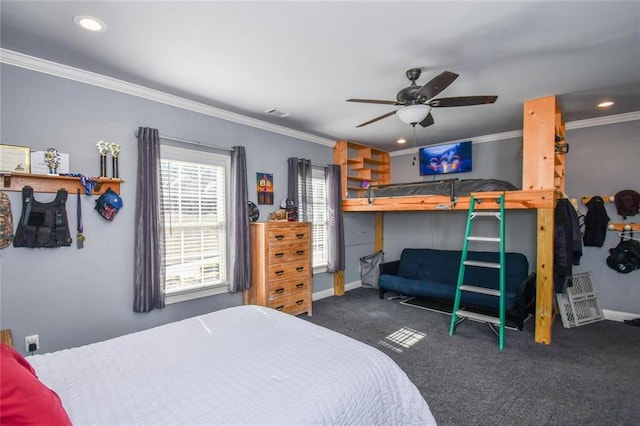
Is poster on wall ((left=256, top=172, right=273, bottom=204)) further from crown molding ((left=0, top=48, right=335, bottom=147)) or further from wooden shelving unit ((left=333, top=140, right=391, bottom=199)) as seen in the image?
wooden shelving unit ((left=333, top=140, right=391, bottom=199))

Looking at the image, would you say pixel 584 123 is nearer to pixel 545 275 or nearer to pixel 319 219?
pixel 545 275

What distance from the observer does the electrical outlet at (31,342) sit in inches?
88.9

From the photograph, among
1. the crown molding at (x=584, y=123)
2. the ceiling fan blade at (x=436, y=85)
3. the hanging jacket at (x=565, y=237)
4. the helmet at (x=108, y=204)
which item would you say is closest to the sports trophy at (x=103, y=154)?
the helmet at (x=108, y=204)

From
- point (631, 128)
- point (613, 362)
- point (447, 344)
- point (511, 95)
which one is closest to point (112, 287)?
point (447, 344)

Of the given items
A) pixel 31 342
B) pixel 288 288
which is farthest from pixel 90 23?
pixel 288 288

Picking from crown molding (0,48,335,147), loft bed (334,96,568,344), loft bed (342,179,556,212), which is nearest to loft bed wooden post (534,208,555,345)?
loft bed (334,96,568,344)

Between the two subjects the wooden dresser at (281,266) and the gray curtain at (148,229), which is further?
the wooden dresser at (281,266)

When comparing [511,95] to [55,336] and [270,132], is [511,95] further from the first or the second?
[55,336]

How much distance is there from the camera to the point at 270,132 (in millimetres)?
3977

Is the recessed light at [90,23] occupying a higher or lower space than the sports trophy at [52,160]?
higher

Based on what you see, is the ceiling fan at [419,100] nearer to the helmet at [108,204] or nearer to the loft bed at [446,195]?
the loft bed at [446,195]

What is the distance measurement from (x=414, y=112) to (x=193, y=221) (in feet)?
8.18

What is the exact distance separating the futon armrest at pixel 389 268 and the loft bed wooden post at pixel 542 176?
2.14 metres

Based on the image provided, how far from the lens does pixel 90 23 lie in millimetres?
1833
